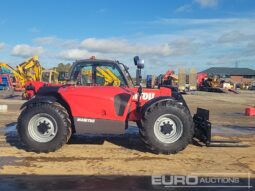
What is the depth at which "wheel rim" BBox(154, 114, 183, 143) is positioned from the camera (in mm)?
8641

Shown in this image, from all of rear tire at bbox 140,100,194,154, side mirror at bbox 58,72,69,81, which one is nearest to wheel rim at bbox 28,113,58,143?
side mirror at bbox 58,72,69,81

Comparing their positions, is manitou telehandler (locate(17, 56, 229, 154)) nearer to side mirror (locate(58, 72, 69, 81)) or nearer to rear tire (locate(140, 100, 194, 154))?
rear tire (locate(140, 100, 194, 154))

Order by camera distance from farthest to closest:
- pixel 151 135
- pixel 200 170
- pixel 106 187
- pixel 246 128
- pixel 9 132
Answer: pixel 246 128
pixel 9 132
pixel 151 135
pixel 200 170
pixel 106 187

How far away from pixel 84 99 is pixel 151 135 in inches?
62.5

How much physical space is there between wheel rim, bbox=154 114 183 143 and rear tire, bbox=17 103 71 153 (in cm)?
184

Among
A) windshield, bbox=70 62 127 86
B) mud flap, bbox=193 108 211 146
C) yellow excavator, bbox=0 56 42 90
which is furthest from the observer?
yellow excavator, bbox=0 56 42 90

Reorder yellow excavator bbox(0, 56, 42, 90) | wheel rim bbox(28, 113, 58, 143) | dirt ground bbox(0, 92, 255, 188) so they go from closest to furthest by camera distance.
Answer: dirt ground bbox(0, 92, 255, 188), wheel rim bbox(28, 113, 58, 143), yellow excavator bbox(0, 56, 42, 90)

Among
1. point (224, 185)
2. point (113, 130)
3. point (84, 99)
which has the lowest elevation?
point (224, 185)

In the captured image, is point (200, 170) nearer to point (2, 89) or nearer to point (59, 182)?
point (59, 182)

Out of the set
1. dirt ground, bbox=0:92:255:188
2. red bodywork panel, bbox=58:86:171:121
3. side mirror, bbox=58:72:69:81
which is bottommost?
dirt ground, bbox=0:92:255:188

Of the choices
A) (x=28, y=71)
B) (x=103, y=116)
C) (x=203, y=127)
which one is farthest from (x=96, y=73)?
(x=28, y=71)

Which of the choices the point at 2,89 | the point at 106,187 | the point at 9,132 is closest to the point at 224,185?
the point at 106,187

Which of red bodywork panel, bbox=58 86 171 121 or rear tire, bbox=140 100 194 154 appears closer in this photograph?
rear tire, bbox=140 100 194 154

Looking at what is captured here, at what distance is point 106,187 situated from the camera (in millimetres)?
6211
